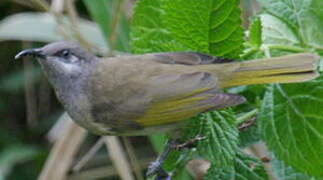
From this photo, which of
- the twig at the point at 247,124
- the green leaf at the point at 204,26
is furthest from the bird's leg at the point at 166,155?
the green leaf at the point at 204,26

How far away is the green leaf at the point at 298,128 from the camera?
5.83ft

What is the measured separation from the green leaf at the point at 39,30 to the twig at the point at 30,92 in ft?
0.70

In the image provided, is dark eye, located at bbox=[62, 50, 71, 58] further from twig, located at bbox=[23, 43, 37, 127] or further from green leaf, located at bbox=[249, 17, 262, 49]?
twig, located at bbox=[23, 43, 37, 127]

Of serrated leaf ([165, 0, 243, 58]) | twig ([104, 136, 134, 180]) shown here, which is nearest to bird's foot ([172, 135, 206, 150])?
serrated leaf ([165, 0, 243, 58])

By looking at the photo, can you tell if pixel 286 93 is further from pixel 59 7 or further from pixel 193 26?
pixel 59 7

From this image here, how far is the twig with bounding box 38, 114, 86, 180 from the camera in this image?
3.10m

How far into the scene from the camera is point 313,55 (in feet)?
6.22

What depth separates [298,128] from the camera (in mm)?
1802

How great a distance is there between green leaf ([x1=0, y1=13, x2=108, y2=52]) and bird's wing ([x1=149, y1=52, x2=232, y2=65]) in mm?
1334

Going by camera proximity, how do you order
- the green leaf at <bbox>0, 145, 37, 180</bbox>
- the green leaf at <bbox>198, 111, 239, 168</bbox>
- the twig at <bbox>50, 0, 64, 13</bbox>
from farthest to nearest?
the green leaf at <bbox>0, 145, 37, 180</bbox>, the twig at <bbox>50, 0, 64, 13</bbox>, the green leaf at <bbox>198, 111, 239, 168</bbox>

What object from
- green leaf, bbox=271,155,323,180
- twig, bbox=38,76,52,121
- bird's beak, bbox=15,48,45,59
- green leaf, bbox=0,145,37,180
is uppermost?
bird's beak, bbox=15,48,45,59

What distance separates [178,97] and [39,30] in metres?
1.65

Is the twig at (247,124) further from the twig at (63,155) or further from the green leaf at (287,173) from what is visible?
the twig at (63,155)

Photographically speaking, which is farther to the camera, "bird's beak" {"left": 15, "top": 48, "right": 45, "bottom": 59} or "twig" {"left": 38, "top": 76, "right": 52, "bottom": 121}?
"twig" {"left": 38, "top": 76, "right": 52, "bottom": 121}
